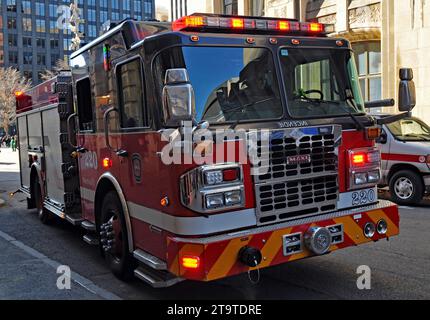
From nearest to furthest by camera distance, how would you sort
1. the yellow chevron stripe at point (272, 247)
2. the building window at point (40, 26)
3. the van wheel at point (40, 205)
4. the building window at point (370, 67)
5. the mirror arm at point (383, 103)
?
the yellow chevron stripe at point (272, 247) → the mirror arm at point (383, 103) → the van wheel at point (40, 205) → the building window at point (370, 67) → the building window at point (40, 26)

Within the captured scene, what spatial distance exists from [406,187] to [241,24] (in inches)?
270

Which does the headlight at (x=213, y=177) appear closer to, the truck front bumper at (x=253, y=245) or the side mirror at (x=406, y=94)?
the truck front bumper at (x=253, y=245)

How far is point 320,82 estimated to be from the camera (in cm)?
514

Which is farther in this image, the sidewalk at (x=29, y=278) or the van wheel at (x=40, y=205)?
the van wheel at (x=40, y=205)

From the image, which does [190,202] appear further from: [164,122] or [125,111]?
[125,111]

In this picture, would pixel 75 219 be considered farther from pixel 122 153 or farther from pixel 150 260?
pixel 150 260

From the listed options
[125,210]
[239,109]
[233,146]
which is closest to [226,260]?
[233,146]

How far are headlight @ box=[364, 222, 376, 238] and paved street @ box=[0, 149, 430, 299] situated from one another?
580 millimetres

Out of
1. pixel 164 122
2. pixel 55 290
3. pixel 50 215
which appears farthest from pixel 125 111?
pixel 50 215

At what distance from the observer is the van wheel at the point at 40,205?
9203mm

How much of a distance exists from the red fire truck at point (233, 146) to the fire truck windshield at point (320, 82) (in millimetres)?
12

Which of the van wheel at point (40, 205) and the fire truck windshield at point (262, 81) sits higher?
the fire truck windshield at point (262, 81)

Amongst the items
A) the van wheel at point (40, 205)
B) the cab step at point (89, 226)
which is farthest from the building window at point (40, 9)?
the cab step at point (89, 226)

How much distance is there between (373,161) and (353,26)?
14.7 meters
